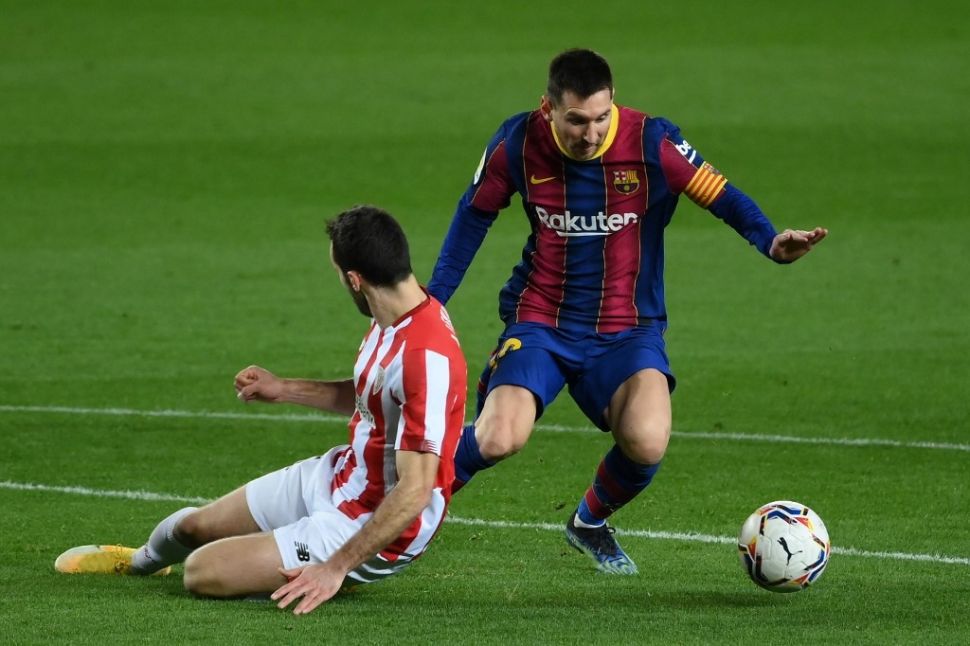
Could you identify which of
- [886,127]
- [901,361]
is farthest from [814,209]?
[901,361]

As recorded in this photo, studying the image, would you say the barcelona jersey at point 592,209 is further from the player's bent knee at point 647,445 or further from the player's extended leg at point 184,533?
the player's extended leg at point 184,533

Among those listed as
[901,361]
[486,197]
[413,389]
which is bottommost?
[901,361]

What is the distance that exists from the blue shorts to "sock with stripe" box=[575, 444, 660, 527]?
7.3 inches

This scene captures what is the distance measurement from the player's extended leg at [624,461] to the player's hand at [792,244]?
758 mm

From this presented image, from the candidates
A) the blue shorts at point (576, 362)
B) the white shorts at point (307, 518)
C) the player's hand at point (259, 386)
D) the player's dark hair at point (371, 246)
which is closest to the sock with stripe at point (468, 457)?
the blue shorts at point (576, 362)

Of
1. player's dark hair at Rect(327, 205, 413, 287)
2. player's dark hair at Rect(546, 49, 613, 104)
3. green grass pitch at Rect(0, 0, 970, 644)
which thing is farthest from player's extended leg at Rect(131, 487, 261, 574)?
player's dark hair at Rect(546, 49, 613, 104)

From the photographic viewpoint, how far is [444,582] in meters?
6.83

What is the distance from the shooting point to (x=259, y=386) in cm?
632

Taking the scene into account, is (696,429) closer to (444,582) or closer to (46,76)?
(444,582)

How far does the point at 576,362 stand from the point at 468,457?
65 cm

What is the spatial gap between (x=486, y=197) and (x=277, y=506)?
1.71m

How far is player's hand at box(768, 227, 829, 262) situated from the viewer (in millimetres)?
6777

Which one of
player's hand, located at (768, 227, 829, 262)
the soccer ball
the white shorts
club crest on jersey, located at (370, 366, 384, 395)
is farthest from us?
player's hand, located at (768, 227, 829, 262)

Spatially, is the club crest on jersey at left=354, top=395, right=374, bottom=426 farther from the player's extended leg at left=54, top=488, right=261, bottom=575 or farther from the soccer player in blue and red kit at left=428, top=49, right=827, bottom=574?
the soccer player in blue and red kit at left=428, top=49, right=827, bottom=574
